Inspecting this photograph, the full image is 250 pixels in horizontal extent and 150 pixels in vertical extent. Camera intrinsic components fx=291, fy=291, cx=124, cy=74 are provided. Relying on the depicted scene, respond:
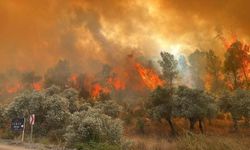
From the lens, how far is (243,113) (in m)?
51.2

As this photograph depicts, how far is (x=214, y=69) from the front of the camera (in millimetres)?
91312

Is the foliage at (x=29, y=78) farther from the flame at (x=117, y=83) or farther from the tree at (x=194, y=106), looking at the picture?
the tree at (x=194, y=106)

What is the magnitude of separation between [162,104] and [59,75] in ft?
165

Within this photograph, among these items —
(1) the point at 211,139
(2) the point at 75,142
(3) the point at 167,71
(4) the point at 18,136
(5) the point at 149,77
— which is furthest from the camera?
(5) the point at 149,77

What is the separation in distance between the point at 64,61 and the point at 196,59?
1851 inches

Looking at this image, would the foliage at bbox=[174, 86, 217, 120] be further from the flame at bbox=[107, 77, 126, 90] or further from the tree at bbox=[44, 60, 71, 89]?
the tree at bbox=[44, 60, 71, 89]

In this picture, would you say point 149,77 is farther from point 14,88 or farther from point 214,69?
point 14,88


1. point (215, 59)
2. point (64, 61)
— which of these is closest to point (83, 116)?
point (215, 59)

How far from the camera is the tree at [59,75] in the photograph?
92375mm

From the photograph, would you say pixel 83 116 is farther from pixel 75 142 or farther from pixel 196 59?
pixel 196 59

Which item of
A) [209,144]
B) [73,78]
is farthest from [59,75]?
[209,144]

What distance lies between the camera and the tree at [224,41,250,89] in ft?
263

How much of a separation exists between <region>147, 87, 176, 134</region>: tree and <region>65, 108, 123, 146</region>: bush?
32158 mm

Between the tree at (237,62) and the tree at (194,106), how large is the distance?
2987cm
